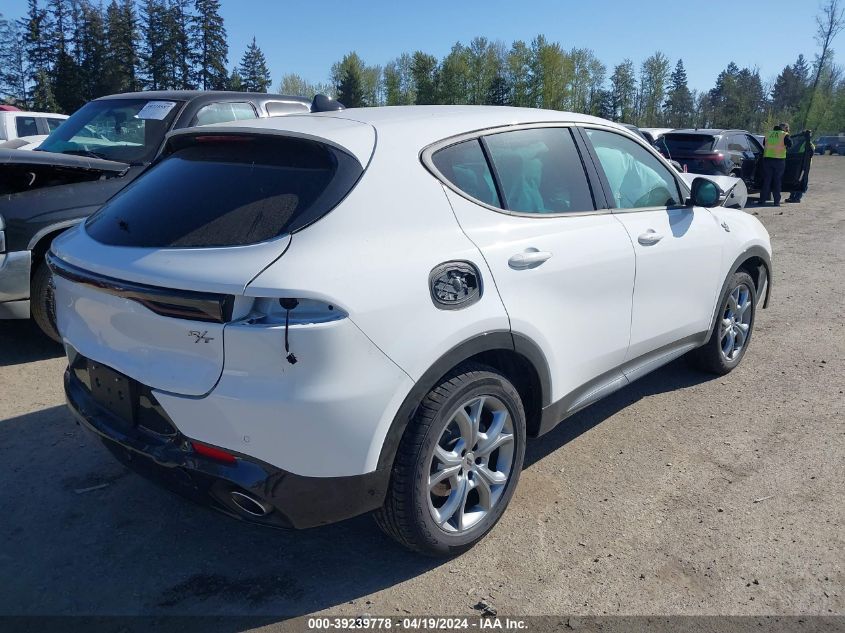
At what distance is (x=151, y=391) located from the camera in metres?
2.42

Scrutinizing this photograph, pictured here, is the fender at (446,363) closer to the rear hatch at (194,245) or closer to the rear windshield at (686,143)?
the rear hatch at (194,245)

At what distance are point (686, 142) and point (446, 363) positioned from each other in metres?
14.7

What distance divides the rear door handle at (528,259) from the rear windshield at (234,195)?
0.76 metres

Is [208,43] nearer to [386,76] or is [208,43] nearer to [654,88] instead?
[386,76]

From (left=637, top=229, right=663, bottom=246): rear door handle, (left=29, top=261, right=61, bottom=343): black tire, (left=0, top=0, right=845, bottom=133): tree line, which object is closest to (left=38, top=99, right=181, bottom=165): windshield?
(left=29, top=261, right=61, bottom=343): black tire

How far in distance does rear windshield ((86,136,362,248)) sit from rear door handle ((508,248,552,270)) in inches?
29.8

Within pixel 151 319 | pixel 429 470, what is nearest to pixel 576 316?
pixel 429 470

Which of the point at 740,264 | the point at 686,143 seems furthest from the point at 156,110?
the point at 686,143

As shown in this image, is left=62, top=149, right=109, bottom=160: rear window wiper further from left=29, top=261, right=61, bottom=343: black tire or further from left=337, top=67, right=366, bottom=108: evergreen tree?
left=337, top=67, right=366, bottom=108: evergreen tree

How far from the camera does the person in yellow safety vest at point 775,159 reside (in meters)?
15.0

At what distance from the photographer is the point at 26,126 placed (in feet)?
50.0

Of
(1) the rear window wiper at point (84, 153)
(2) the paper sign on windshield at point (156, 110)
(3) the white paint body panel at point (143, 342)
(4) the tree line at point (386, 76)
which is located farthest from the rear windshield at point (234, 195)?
(4) the tree line at point (386, 76)

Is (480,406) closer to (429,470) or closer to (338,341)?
(429,470)

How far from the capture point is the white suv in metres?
2.24
